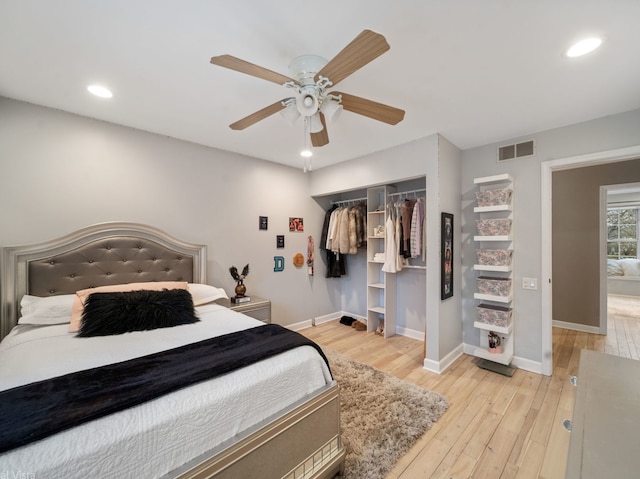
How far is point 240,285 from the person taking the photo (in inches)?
125

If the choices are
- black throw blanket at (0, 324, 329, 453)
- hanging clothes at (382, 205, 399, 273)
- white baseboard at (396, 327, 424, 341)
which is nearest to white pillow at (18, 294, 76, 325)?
black throw blanket at (0, 324, 329, 453)

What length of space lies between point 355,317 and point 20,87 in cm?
453

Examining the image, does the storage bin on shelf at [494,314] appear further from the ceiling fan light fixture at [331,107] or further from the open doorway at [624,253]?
the open doorway at [624,253]

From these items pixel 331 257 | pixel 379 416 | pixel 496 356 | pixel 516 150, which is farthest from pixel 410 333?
pixel 516 150

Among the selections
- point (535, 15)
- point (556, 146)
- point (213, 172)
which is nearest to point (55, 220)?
point (213, 172)

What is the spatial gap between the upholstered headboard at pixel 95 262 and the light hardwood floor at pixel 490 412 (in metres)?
2.08

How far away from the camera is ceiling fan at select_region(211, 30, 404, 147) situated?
47.8 inches

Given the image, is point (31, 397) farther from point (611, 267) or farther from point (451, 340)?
point (611, 267)

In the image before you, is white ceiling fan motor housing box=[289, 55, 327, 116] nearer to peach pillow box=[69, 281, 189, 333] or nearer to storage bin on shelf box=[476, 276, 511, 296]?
peach pillow box=[69, 281, 189, 333]

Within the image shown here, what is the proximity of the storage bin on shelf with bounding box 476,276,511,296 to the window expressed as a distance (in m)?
6.21

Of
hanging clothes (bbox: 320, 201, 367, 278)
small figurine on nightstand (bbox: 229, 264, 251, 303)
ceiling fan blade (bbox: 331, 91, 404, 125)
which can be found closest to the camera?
ceiling fan blade (bbox: 331, 91, 404, 125)

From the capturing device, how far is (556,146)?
262 cm

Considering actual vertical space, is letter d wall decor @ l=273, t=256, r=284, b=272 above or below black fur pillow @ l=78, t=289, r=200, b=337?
above

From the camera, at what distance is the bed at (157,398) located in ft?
3.09
